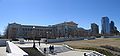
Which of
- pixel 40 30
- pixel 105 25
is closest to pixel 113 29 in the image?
pixel 105 25

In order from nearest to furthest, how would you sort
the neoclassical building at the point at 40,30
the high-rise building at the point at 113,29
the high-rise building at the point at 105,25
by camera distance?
1. the neoclassical building at the point at 40,30
2. the high-rise building at the point at 113,29
3. the high-rise building at the point at 105,25

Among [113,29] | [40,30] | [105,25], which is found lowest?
[40,30]

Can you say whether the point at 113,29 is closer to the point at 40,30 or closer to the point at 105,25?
the point at 105,25

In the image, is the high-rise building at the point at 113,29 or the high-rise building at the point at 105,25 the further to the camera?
the high-rise building at the point at 105,25

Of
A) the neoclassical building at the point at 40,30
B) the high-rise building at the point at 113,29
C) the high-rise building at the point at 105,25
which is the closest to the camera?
the neoclassical building at the point at 40,30

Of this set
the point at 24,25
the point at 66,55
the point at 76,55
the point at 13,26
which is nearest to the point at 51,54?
the point at 66,55

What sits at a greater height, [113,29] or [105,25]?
[105,25]

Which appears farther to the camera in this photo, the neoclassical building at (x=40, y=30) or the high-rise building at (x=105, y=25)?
the high-rise building at (x=105, y=25)

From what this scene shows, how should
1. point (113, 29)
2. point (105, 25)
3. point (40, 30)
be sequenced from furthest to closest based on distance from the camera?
point (105, 25) → point (113, 29) → point (40, 30)

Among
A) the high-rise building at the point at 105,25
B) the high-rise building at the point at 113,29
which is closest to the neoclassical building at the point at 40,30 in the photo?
the high-rise building at the point at 113,29

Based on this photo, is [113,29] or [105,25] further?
[105,25]

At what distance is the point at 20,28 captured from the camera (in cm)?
10475

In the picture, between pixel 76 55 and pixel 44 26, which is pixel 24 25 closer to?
pixel 44 26

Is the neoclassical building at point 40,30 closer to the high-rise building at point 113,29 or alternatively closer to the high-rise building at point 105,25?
the high-rise building at point 113,29
